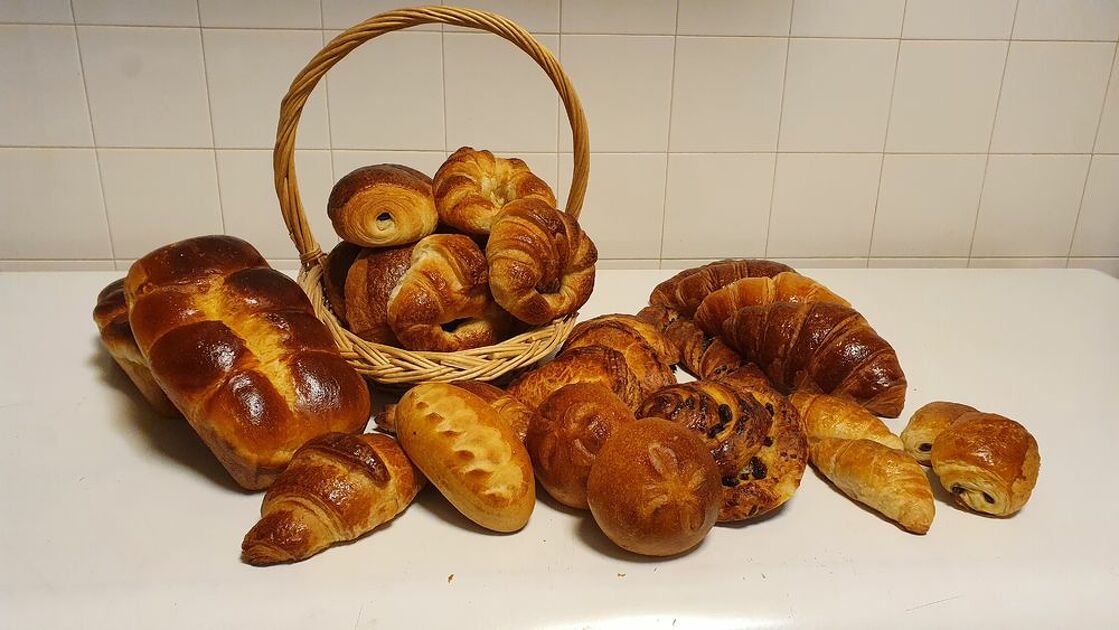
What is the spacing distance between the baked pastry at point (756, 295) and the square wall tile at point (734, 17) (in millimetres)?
619

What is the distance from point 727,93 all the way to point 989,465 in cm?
101

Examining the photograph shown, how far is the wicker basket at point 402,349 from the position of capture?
981 millimetres

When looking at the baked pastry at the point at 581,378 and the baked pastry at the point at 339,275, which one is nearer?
the baked pastry at the point at 581,378

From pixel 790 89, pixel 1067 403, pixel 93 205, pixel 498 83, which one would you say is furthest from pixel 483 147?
pixel 1067 403

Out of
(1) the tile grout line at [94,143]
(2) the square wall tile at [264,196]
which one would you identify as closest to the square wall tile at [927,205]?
(2) the square wall tile at [264,196]

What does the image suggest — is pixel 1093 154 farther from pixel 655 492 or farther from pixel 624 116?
pixel 655 492

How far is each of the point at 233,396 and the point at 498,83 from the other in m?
0.96

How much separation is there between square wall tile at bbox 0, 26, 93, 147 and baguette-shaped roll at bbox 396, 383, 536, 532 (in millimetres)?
1172

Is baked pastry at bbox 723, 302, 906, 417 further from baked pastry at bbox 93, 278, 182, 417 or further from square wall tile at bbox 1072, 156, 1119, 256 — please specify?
square wall tile at bbox 1072, 156, 1119, 256

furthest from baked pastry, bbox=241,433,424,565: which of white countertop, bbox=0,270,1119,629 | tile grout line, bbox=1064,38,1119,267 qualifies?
tile grout line, bbox=1064,38,1119,267

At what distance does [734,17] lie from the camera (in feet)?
5.12

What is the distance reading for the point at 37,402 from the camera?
1067mm

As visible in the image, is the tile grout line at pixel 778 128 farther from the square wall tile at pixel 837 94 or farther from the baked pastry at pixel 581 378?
the baked pastry at pixel 581 378

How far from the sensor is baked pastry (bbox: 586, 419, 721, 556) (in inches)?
29.5
